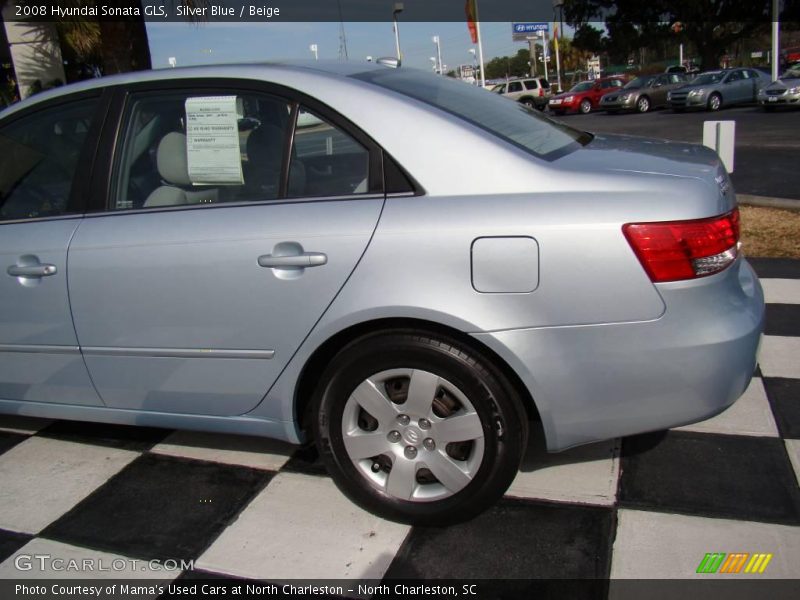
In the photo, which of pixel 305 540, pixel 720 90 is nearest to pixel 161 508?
pixel 305 540

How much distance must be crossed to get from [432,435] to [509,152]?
3.21ft

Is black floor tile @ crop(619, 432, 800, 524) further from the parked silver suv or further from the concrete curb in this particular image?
the parked silver suv

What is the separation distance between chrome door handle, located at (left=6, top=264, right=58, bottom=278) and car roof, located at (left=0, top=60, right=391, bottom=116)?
75 cm

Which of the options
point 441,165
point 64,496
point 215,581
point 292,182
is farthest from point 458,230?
point 64,496

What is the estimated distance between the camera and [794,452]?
287 cm

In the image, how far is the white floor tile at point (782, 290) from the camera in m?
4.77

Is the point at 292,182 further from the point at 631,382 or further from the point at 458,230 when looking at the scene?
the point at 631,382

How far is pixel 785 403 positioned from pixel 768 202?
489 cm

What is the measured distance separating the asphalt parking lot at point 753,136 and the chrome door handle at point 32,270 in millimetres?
4542

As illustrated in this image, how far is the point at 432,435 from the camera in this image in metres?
2.43

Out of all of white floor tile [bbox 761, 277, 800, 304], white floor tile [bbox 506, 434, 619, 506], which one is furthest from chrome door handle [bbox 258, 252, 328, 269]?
white floor tile [bbox 761, 277, 800, 304]

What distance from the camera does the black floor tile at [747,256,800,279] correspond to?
5340mm

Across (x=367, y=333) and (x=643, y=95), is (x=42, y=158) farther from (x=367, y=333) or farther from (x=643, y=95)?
(x=643, y=95)

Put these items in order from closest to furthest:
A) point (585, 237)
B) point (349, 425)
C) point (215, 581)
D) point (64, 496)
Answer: point (585, 237), point (215, 581), point (349, 425), point (64, 496)
